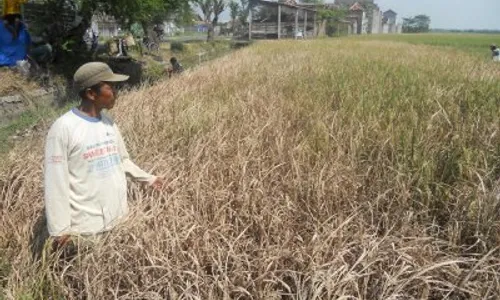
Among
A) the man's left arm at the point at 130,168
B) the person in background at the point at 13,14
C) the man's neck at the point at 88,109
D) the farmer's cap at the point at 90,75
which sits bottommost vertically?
the man's left arm at the point at 130,168

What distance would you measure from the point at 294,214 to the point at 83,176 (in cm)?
132

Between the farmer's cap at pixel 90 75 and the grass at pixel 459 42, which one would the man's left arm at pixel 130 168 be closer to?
the farmer's cap at pixel 90 75

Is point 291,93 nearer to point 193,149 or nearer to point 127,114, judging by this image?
point 127,114

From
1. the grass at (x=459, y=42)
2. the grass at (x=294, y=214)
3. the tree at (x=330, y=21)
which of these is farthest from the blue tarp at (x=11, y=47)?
the tree at (x=330, y=21)

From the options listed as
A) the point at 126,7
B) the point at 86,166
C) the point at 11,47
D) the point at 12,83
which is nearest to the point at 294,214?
the point at 86,166

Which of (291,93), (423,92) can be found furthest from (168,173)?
(423,92)

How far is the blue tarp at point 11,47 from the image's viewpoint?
933 centimetres

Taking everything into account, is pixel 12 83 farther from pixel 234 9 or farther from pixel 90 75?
pixel 234 9

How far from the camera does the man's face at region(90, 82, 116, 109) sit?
246 centimetres

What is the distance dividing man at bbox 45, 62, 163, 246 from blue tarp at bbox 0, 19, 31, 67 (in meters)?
8.16

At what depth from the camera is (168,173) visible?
11.4 ft

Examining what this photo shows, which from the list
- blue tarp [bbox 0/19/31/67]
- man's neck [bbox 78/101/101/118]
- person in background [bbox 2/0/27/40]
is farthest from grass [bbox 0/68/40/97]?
man's neck [bbox 78/101/101/118]

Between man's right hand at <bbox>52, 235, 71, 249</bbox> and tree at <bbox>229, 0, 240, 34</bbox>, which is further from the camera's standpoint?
tree at <bbox>229, 0, 240, 34</bbox>

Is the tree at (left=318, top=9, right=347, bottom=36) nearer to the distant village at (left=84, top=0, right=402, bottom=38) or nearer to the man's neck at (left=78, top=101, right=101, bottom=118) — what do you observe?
the distant village at (left=84, top=0, right=402, bottom=38)
